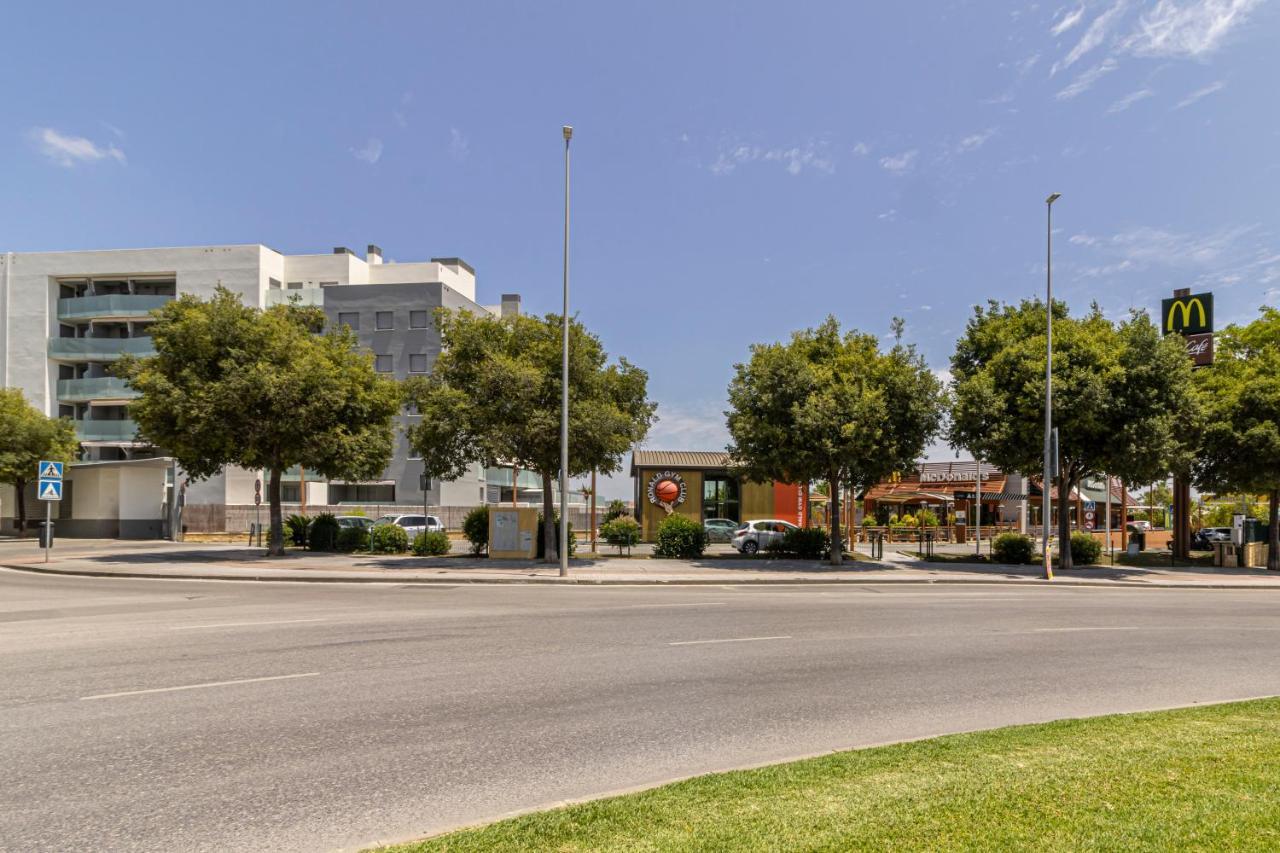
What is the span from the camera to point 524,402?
26031 millimetres

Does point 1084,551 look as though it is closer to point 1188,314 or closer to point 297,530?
point 1188,314

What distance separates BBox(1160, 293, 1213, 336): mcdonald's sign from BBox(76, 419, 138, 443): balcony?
60007 millimetres

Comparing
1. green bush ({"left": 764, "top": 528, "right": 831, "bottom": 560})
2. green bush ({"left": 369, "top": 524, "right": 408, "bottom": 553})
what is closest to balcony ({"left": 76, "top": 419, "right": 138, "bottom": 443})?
green bush ({"left": 369, "top": 524, "right": 408, "bottom": 553})

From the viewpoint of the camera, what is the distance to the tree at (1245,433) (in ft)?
94.9

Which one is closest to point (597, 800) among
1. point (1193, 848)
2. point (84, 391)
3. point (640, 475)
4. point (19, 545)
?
point (1193, 848)

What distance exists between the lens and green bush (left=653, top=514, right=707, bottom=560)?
31094 mm

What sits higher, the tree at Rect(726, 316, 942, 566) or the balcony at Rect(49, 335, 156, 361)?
the balcony at Rect(49, 335, 156, 361)

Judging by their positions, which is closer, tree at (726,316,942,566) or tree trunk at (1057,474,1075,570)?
tree at (726,316,942,566)

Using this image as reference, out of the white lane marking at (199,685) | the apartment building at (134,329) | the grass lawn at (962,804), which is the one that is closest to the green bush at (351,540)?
the apartment building at (134,329)

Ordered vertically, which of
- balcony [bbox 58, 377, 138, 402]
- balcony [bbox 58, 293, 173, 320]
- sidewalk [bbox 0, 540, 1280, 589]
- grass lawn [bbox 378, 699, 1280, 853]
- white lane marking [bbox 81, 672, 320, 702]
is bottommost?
sidewalk [bbox 0, 540, 1280, 589]

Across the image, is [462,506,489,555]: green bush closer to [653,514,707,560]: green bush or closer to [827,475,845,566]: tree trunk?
[653,514,707,560]: green bush

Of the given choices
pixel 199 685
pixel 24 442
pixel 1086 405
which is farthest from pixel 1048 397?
pixel 24 442

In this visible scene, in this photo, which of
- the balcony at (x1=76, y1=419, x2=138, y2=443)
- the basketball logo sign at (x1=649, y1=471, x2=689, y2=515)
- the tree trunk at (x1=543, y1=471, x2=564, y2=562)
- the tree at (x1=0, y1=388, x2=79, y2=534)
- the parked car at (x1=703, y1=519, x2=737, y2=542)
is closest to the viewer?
the tree trunk at (x1=543, y1=471, x2=564, y2=562)

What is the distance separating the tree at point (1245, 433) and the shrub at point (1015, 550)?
6.77 meters
